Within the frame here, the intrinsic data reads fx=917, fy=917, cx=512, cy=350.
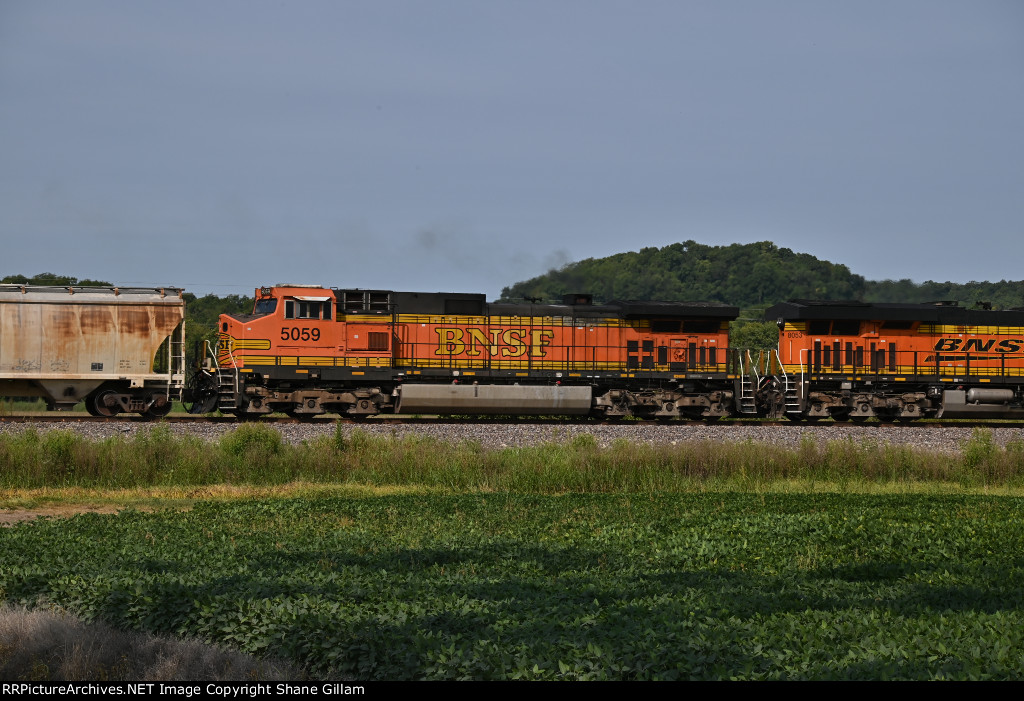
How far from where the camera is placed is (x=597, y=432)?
74.1 ft

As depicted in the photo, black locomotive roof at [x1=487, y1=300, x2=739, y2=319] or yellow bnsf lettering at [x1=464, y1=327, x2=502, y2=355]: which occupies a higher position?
black locomotive roof at [x1=487, y1=300, x2=739, y2=319]

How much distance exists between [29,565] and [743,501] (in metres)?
9.34

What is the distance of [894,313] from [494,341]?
12.6m

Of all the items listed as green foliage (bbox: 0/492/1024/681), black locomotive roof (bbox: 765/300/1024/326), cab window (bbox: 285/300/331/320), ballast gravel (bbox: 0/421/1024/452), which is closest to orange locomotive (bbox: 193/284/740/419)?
cab window (bbox: 285/300/331/320)

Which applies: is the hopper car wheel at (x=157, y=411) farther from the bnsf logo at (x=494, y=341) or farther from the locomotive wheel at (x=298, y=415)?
the bnsf logo at (x=494, y=341)

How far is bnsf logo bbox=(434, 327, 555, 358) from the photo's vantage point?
26.8 meters

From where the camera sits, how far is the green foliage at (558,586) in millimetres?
5547

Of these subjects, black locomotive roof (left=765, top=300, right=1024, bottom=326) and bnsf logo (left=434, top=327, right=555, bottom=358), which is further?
black locomotive roof (left=765, top=300, right=1024, bottom=326)

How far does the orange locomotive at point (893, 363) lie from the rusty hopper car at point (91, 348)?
17.8 meters

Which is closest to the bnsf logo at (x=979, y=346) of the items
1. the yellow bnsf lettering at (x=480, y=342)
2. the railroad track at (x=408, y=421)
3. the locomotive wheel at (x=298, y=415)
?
the railroad track at (x=408, y=421)

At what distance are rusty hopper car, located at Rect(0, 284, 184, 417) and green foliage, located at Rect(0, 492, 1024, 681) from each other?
44.1 feet

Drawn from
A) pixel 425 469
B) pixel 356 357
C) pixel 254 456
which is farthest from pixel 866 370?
pixel 254 456

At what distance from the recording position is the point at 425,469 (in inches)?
641

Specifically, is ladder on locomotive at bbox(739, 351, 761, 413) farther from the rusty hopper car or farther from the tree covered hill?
the tree covered hill
